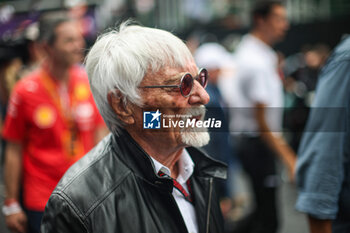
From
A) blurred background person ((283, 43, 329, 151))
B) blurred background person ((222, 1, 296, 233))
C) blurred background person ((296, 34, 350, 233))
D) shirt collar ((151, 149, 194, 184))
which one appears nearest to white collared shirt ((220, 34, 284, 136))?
blurred background person ((222, 1, 296, 233))

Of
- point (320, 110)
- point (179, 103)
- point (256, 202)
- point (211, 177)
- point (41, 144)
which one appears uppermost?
point (179, 103)

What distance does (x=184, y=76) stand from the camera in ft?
4.17

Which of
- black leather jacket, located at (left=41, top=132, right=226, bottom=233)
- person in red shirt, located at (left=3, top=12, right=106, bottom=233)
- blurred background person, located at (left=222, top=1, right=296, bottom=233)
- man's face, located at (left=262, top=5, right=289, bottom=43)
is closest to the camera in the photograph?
black leather jacket, located at (left=41, top=132, right=226, bottom=233)

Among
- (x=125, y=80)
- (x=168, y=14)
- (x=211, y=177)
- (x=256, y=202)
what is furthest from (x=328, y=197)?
(x=168, y=14)

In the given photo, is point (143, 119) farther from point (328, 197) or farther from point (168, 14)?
point (168, 14)

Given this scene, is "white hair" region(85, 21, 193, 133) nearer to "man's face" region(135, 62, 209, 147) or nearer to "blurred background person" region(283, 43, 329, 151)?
"man's face" region(135, 62, 209, 147)

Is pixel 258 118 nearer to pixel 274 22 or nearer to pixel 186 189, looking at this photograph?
pixel 274 22

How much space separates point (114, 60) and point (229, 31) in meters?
8.79

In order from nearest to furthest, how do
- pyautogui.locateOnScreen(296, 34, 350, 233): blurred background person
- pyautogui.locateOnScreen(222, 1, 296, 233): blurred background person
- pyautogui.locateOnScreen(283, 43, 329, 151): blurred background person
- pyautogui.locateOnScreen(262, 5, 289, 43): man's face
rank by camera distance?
1. pyautogui.locateOnScreen(296, 34, 350, 233): blurred background person
2. pyautogui.locateOnScreen(222, 1, 296, 233): blurred background person
3. pyautogui.locateOnScreen(262, 5, 289, 43): man's face
4. pyautogui.locateOnScreen(283, 43, 329, 151): blurred background person

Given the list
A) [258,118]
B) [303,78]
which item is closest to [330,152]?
[258,118]

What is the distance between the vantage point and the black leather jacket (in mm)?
1210

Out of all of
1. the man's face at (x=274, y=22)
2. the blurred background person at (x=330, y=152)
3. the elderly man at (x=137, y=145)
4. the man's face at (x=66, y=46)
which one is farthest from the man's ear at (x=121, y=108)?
the man's face at (x=274, y=22)

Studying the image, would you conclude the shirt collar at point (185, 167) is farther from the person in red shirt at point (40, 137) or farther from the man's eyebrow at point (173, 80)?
the person in red shirt at point (40, 137)

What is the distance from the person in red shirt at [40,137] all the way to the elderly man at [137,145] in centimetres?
119
